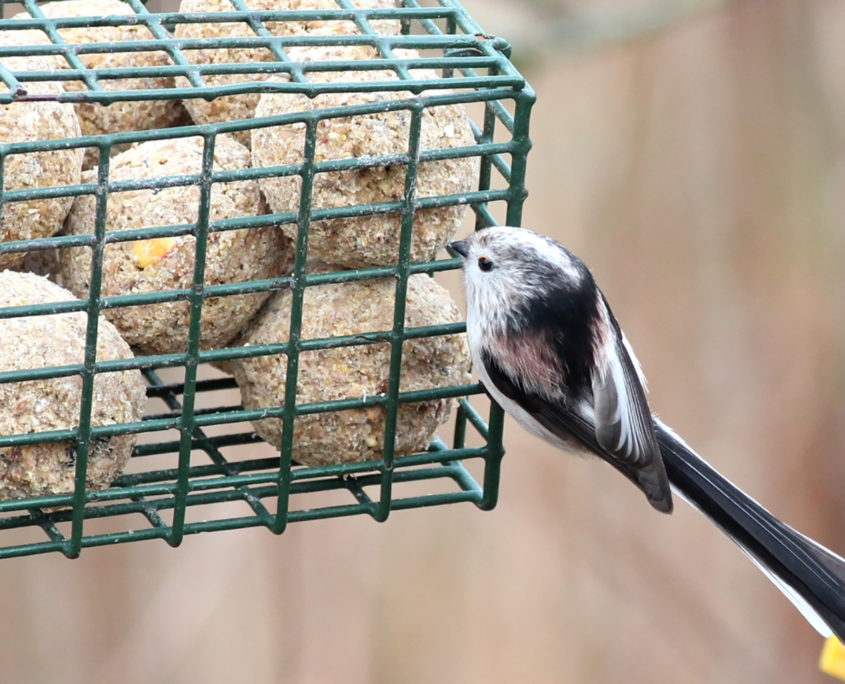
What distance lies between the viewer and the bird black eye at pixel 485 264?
8.88 feet

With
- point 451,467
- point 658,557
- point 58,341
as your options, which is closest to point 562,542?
point 658,557

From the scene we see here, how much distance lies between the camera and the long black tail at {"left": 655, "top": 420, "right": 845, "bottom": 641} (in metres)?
2.79

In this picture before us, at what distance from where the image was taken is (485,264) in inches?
107

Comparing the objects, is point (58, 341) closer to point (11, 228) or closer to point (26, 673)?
point (11, 228)

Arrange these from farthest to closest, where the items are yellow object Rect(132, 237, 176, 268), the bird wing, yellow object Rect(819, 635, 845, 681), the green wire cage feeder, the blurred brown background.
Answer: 1. the blurred brown background
2. the bird wing
3. yellow object Rect(132, 237, 176, 268)
4. the green wire cage feeder
5. yellow object Rect(819, 635, 845, 681)

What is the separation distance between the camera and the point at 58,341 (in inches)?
88.3

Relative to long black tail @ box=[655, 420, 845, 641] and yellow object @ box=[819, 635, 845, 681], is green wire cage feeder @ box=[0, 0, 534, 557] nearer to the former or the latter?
long black tail @ box=[655, 420, 845, 641]

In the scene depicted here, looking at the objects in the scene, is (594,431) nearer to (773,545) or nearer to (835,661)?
(773,545)

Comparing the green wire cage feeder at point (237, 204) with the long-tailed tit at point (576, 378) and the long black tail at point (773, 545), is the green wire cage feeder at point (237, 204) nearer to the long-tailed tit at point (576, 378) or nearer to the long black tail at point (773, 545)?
the long-tailed tit at point (576, 378)

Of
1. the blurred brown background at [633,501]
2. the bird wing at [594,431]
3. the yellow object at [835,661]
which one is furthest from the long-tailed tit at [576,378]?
the blurred brown background at [633,501]

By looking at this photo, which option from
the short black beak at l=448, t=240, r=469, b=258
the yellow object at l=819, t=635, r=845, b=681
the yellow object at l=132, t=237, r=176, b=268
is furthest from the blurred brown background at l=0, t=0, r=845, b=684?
the yellow object at l=819, t=635, r=845, b=681

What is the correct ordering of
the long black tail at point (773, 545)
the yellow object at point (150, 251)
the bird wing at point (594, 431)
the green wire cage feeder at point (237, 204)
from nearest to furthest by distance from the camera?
1. the green wire cage feeder at point (237, 204)
2. the yellow object at point (150, 251)
3. the bird wing at point (594, 431)
4. the long black tail at point (773, 545)

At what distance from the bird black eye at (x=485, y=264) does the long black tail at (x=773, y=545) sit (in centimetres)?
57

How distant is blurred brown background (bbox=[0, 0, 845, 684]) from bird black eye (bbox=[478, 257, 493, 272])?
1.56 m
